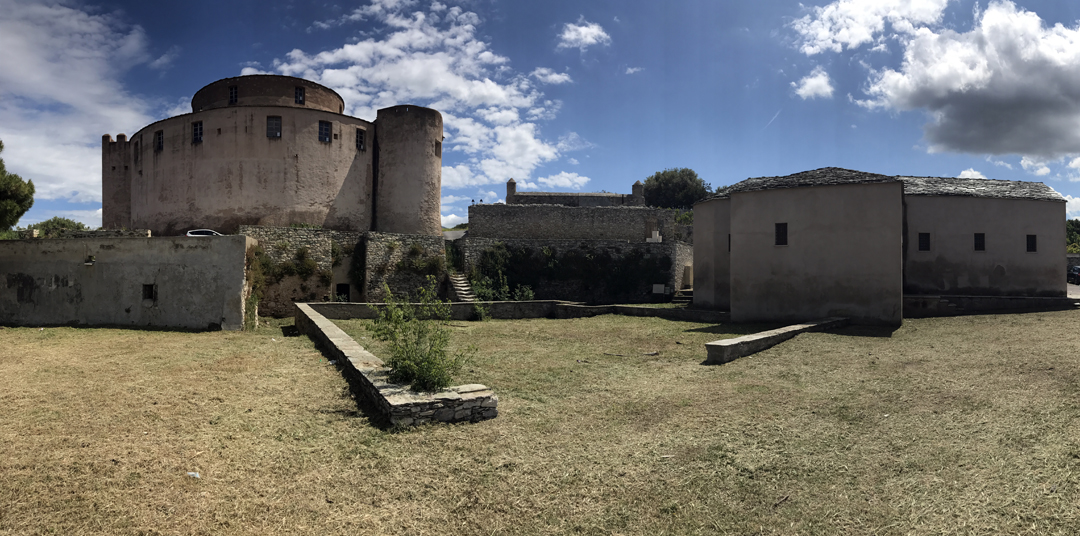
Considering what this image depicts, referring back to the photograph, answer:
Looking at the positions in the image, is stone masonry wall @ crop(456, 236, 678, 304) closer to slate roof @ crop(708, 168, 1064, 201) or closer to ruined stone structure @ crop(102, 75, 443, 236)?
ruined stone structure @ crop(102, 75, 443, 236)

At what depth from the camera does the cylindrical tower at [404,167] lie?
27297 mm

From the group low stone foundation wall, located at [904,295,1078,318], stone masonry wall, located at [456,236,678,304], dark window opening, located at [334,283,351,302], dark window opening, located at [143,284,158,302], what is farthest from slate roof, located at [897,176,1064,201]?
dark window opening, located at [143,284,158,302]

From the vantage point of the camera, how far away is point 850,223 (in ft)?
51.0

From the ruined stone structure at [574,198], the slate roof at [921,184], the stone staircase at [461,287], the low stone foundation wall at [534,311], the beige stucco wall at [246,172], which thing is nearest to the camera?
the slate roof at [921,184]

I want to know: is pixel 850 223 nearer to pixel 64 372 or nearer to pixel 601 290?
pixel 601 290

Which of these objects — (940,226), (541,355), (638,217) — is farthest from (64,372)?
(638,217)

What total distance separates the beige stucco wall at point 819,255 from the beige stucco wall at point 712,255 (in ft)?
12.3

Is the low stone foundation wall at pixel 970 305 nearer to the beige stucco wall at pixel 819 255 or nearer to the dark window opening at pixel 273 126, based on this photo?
the beige stucco wall at pixel 819 255

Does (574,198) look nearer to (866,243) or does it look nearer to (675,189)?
(675,189)

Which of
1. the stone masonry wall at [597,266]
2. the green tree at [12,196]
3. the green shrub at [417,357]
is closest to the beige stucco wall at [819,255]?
the stone masonry wall at [597,266]

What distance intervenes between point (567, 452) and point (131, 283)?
15562 mm

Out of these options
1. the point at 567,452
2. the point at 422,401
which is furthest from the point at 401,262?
the point at 567,452

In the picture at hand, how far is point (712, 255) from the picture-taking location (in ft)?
71.3

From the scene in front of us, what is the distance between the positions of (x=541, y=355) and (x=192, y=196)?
842 inches
